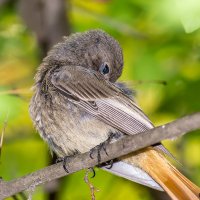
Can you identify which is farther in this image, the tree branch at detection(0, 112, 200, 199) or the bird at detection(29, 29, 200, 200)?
the bird at detection(29, 29, 200, 200)

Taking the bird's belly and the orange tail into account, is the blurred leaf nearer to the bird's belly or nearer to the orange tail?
the orange tail

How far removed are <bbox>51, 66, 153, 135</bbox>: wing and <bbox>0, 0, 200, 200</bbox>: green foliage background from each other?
914 millimetres

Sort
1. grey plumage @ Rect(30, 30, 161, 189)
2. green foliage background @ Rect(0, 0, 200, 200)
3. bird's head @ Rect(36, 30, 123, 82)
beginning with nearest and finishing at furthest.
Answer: grey plumage @ Rect(30, 30, 161, 189)
bird's head @ Rect(36, 30, 123, 82)
green foliage background @ Rect(0, 0, 200, 200)

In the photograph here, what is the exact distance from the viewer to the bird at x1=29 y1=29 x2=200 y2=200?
5.12 metres

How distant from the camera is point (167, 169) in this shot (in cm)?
→ 508

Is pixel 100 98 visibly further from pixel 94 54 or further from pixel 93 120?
pixel 94 54

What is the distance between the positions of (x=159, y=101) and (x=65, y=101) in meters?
2.16

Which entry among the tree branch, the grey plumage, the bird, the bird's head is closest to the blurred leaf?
the tree branch

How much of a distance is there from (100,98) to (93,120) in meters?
0.25

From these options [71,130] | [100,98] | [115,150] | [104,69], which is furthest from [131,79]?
[115,150]

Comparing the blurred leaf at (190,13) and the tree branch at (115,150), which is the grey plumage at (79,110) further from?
the blurred leaf at (190,13)

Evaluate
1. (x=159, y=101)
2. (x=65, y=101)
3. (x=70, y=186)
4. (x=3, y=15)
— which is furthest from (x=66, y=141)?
(x=3, y=15)

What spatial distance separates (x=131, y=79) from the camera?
7.27 m

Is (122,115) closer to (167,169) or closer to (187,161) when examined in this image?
(167,169)
